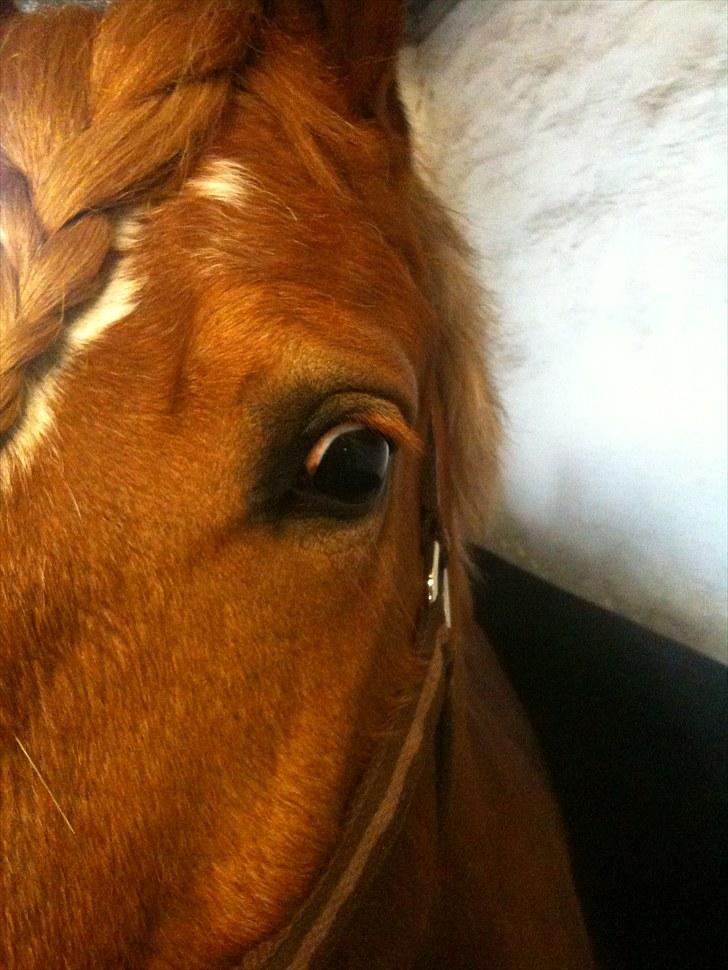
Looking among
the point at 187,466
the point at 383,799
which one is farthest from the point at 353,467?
the point at 383,799

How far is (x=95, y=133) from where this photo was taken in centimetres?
40

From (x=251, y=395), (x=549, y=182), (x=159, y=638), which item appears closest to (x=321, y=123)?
(x=251, y=395)

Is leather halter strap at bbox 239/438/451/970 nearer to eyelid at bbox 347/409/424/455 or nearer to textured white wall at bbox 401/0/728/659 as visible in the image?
eyelid at bbox 347/409/424/455

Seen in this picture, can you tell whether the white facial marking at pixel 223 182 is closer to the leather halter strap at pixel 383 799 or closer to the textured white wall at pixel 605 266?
the leather halter strap at pixel 383 799

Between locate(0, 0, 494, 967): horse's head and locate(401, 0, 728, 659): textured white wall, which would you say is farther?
locate(401, 0, 728, 659): textured white wall

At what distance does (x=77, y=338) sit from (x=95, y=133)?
13 cm

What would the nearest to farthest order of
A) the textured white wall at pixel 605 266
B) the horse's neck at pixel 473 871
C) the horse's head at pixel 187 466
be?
1. the horse's head at pixel 187 466
2. the horse's neck at pixel 473 871
3. the textured white wall at pixel 605 266

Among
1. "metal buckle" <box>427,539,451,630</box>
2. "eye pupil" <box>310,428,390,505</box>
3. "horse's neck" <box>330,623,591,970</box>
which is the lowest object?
"horse's neck" <box>330,623,591,970</box>

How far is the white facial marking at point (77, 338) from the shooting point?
0.34 meters

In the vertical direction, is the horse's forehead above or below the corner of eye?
Answer: above

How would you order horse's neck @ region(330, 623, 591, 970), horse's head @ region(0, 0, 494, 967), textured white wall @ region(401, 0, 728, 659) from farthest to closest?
textured white wall @ region(401, 0, 728, 659) → horse's neck @ region(330, 623, 591, 970) → horse's head @ region(0, 0, 494, 967)

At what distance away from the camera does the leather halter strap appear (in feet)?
1.40

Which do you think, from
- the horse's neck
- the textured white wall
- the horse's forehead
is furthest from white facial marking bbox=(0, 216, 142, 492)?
the textured white wall

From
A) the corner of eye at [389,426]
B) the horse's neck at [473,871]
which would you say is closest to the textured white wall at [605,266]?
the horse's neck at [473,871]
